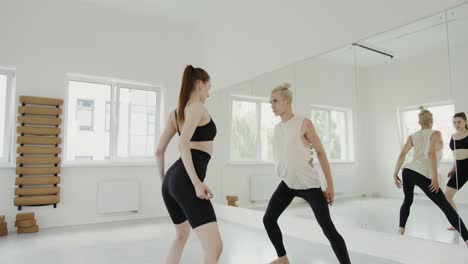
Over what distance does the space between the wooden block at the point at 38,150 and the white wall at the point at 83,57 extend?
0.96 feet

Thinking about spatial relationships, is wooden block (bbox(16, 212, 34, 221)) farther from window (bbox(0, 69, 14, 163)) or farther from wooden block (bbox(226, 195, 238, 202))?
wooden block (bbox(226, 195, 238, 202))

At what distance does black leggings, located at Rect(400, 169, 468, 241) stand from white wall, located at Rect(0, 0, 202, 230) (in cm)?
353

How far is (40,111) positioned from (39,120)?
0.12m

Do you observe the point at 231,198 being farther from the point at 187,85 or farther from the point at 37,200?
the point at 187,85

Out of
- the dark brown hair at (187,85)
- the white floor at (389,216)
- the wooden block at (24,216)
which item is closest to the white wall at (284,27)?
the white floor at (389,216)

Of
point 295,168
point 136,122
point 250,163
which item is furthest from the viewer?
point 136,122

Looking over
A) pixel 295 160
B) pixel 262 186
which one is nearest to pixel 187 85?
pixel 295 160

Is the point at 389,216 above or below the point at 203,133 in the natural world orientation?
below

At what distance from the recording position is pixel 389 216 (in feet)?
8.63

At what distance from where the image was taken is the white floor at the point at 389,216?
2.28 m

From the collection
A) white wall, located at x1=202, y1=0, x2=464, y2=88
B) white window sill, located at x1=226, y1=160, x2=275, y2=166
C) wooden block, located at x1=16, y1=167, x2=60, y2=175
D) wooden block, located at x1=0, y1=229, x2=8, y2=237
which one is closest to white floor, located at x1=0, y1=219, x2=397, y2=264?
wooden block, located at x1=0, y1=229, x2=8, y2=237

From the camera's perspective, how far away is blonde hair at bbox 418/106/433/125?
2.41 metres

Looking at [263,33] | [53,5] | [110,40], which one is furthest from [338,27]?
[53,5]

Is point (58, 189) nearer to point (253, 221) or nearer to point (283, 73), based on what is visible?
point (253, 221)
